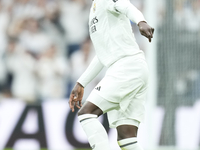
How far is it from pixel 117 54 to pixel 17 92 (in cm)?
519

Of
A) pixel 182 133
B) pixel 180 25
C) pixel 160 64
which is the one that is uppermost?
pixel 180 25

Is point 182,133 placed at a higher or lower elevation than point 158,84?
lower

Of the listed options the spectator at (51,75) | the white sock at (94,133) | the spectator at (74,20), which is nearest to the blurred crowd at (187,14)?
the spectator at (74,20)

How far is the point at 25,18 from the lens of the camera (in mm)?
8695

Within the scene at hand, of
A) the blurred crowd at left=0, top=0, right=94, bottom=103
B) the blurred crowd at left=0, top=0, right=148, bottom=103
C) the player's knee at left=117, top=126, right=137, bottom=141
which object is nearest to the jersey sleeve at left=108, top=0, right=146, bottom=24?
the player's knee at left=117, top=126, right=137, bottom=141

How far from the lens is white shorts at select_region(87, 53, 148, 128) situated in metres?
3.01

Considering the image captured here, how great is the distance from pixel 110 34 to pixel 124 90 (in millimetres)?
403

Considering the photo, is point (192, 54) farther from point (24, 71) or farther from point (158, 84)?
point (24, 71)

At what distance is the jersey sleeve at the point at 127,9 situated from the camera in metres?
2.79

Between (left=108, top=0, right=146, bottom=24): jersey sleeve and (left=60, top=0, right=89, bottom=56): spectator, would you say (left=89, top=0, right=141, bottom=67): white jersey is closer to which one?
(left=108, top=0, right=146, bottom=24): jersey sleeve

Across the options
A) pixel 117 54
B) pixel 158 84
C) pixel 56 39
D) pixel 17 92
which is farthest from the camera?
pixel 56 39

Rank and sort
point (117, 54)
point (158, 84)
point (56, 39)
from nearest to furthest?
1. point (117, 54)
2. point (158, 84)
3. point (56, 39)

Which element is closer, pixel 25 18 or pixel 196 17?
pixel 196 17

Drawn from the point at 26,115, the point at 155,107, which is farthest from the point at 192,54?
the point at 26,115
